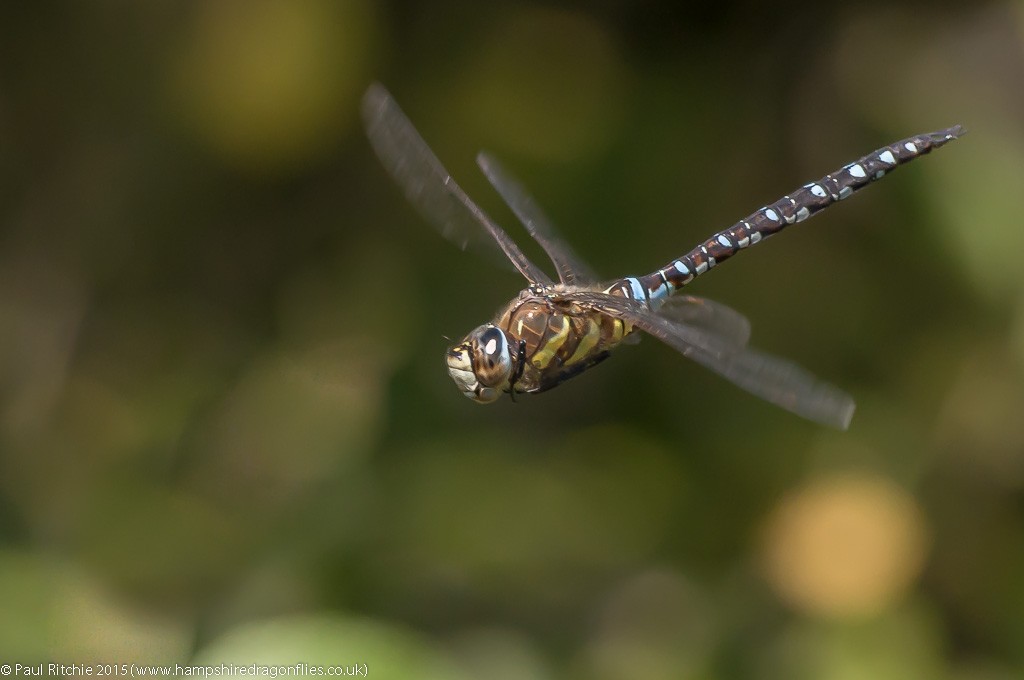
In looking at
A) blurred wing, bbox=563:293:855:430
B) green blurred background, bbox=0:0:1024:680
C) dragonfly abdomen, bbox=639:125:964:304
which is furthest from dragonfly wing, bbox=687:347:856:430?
green blurred background, bbox=0:0:1024:680

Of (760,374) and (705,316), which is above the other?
(705,316)

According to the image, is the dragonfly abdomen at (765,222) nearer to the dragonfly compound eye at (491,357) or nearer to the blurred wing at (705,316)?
the blurred wing at (705,316)

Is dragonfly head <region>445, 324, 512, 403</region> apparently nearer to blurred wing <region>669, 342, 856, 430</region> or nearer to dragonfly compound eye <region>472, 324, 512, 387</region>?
dragonfly compound eye <region>472, 324, 512, 387</region>

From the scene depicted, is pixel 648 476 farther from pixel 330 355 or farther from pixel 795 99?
pixel 795 99

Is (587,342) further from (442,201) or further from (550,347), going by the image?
(442,201)

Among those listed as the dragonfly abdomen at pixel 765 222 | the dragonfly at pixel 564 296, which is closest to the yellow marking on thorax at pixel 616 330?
the dragonfly at pixel 564 296

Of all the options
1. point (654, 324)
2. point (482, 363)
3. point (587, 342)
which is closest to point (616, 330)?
point (587, 342)

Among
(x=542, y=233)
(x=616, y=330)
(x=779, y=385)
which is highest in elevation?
(x=542, y=233)

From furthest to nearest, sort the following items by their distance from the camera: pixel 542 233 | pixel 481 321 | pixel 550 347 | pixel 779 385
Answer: pixel 481 321 → pixel 542 233 → pixel 550 347 → pixel 779 385
